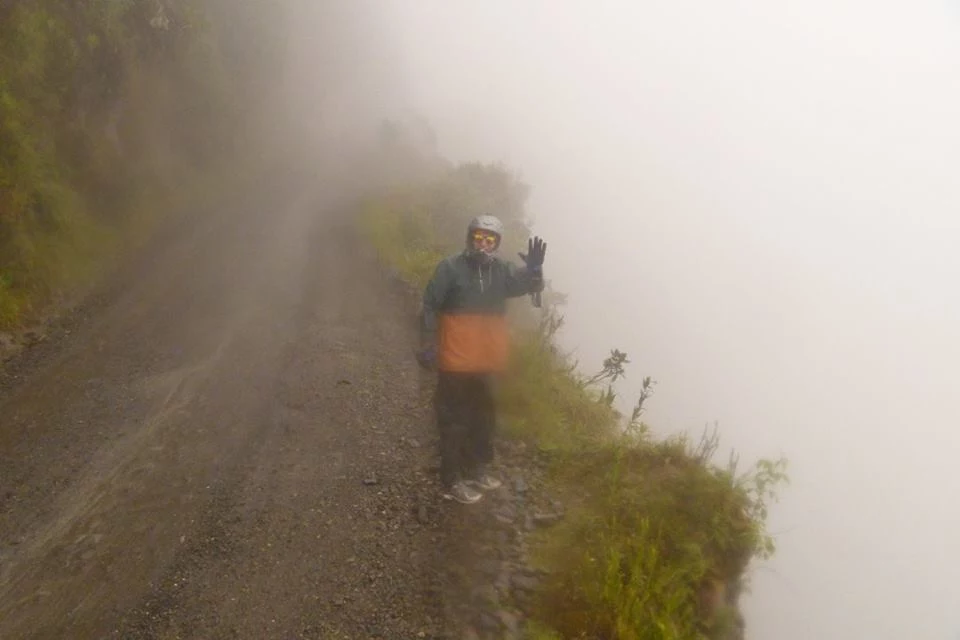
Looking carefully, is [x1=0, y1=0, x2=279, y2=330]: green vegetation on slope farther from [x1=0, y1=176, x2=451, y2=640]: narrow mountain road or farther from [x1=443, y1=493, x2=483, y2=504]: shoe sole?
[x1=443, y1=493, x2=483, y2=504]: shoe sole

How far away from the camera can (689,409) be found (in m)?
25.8

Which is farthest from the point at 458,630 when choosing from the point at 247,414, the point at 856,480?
the point at 856,480

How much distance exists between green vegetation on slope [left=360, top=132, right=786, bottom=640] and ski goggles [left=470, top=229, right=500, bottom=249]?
2.32m

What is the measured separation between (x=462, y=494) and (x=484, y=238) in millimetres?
2380

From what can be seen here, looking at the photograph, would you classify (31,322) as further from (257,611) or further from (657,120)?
(657,120)

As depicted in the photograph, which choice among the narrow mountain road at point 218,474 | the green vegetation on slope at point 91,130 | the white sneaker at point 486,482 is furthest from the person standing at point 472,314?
the green vegetation on slope at point 91,130

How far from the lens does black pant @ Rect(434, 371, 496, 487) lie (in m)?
6.13

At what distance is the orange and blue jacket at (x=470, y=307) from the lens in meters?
5.86

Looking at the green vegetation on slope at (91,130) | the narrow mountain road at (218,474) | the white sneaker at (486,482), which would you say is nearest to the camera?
the narrow mountain road at (218,474)

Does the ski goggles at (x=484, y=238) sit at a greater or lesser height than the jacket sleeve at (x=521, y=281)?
greater

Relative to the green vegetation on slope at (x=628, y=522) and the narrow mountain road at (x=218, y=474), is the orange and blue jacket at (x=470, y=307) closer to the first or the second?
the narrow mountain road at (x=218, y=474)

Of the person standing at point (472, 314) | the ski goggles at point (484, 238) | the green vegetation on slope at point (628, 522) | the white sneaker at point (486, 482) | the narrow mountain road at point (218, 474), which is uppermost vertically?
the ski goggles at point (484, 238)

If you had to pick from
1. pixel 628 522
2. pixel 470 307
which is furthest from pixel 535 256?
pixel 628 522

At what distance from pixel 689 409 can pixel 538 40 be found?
317 feet
